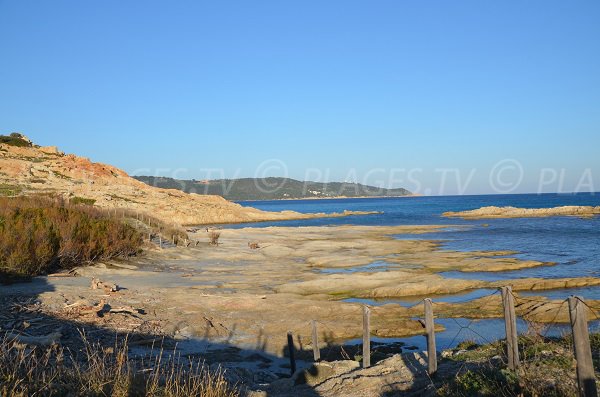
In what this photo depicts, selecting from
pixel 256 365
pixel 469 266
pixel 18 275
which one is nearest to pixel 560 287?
pixel 469 266

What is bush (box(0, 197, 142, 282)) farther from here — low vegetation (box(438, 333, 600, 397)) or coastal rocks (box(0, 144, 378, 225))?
coastal rocks (box(0, 144, 378, 225))

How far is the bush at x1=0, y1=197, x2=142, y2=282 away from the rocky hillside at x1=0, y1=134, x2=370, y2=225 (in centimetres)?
2216

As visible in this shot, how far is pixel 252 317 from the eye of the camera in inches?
665

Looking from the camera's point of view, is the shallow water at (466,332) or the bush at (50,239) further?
the bush at (50,239)

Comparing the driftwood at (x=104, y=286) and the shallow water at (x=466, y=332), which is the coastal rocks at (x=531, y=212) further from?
the driftwood at (x=104, y=286)

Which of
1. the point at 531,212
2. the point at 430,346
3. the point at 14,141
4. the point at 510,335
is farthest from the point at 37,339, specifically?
the point at 531,212

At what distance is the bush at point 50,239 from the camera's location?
57.5 ft

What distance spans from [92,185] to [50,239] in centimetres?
4674

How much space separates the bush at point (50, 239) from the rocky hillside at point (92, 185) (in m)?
22.2

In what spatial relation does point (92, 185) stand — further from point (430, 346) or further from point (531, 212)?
point (531, 212)

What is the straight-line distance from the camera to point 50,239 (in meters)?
20.1

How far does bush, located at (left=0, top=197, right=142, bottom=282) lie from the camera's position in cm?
1753

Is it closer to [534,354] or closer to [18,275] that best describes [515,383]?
[534,354]

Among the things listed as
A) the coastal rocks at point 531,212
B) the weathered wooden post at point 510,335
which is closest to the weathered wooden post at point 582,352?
the weathered wooden post at point 510,335
